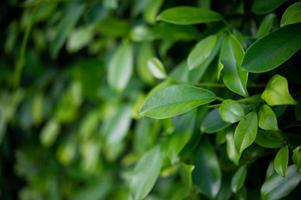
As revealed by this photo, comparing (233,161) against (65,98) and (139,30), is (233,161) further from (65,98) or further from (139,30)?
(65,98)

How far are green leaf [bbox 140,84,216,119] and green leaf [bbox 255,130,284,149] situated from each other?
0.09 metres

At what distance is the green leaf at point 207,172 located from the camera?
626 mm

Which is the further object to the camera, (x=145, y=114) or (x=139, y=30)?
(x=139, y=30)

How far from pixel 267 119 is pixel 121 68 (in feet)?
1.40

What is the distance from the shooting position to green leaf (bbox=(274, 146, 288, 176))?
0.50 m

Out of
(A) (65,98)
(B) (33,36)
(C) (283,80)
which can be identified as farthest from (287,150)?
(B) (33,36)

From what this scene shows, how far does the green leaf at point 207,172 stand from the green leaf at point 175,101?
5.8 inches

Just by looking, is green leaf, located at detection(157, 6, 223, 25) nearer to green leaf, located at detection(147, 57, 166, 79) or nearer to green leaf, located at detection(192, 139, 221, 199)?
green leaf, located at detection(147, 57, 166, 79)

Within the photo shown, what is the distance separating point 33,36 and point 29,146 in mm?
356

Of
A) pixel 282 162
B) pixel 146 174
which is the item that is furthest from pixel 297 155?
pixel 146 174

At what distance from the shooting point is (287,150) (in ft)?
1.71

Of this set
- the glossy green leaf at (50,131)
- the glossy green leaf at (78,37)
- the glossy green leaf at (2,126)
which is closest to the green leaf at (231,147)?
the glossy green leaf at (78,37)

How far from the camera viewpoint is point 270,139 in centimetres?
54

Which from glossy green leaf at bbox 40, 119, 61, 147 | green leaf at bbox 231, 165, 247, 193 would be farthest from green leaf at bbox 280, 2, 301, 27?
glossy green leaf at bbox 40, 119, 61, 147
